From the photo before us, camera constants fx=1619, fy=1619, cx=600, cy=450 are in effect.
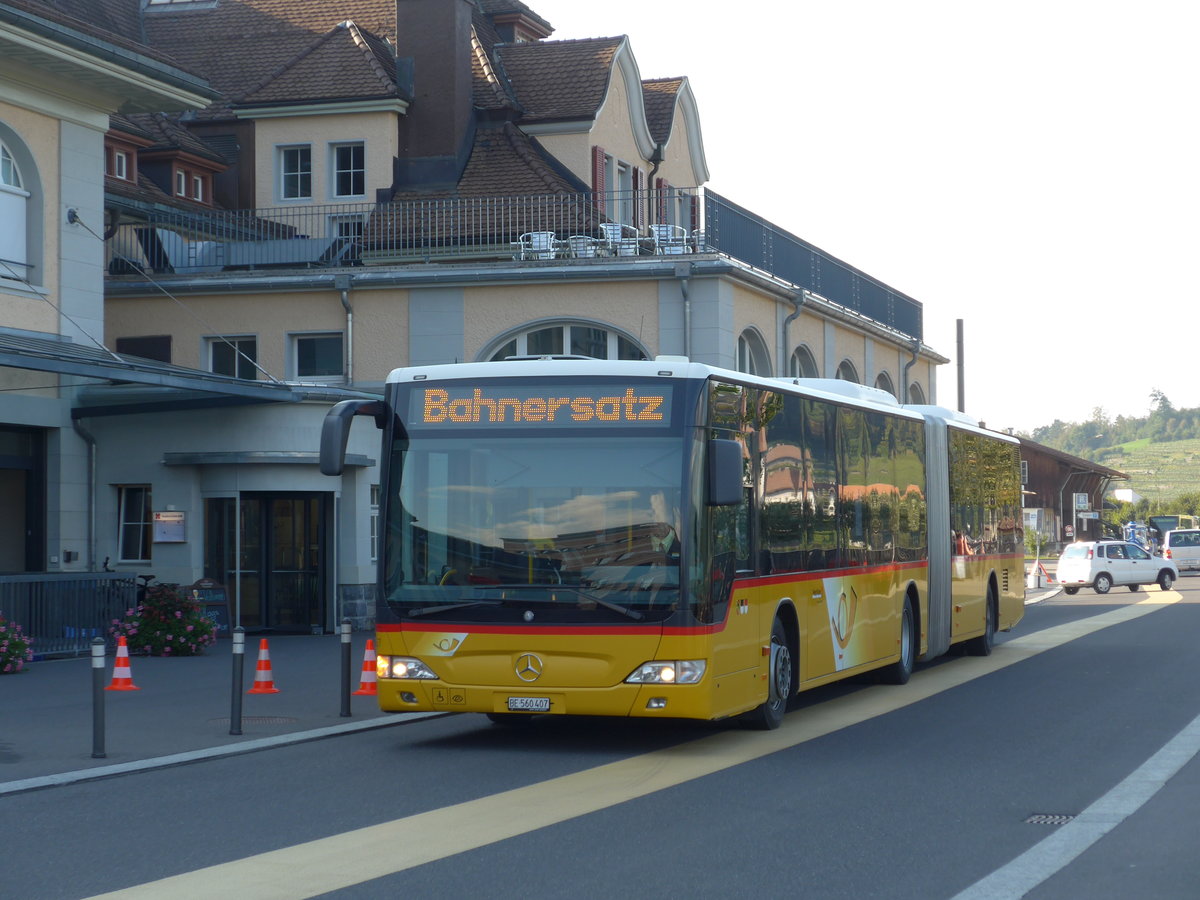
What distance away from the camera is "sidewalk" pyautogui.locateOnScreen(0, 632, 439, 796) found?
1148 centimetres

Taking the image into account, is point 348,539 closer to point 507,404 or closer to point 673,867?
point 507,404

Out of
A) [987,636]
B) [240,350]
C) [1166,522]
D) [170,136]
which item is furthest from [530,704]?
[1166,522]

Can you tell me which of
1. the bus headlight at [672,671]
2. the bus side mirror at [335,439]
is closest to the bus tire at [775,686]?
the bus headlight at [672,671]

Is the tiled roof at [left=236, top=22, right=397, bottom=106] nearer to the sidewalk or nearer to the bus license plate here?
the sidewalk

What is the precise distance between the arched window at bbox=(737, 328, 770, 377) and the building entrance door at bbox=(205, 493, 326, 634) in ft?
25.8

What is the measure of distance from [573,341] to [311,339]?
15.9 ft

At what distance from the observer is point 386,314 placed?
27656 millimetres

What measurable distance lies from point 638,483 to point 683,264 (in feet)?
49.3

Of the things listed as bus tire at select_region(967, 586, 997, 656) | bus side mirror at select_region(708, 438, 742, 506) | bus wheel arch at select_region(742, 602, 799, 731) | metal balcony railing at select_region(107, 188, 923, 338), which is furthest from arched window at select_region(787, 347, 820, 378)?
bus side mirror at select_region(708, 438, 742, 506)

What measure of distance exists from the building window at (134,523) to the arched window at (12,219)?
379cm

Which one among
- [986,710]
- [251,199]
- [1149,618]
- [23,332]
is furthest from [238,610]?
[1149,618]

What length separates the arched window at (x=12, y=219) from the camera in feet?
75.3

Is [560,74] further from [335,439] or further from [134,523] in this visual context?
[335,439]

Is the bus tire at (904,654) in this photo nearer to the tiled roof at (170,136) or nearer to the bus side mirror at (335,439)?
the bus side mirror at (335,439)
